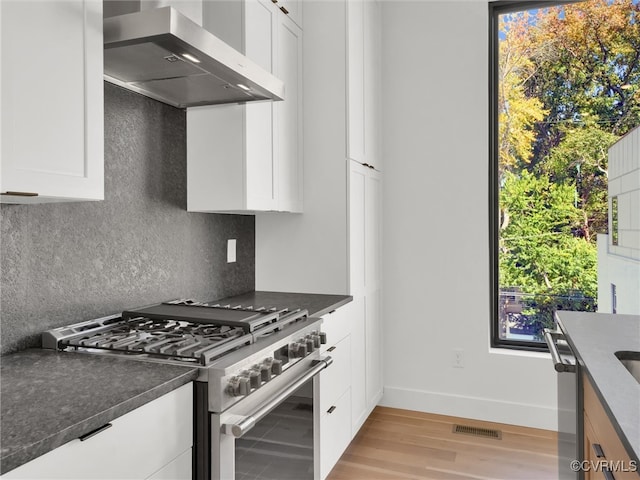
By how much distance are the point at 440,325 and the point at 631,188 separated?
1.40 metres

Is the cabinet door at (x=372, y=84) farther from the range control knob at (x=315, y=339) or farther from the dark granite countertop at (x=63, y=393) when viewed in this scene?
the dark granite countertop at (x=63, y=393)

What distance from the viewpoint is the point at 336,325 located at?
2291 mm

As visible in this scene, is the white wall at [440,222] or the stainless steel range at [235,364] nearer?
the stainless steel range at [235,364]

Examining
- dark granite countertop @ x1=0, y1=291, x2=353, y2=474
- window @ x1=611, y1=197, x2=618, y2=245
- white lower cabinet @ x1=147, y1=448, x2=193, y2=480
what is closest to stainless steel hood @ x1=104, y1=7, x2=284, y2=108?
dark granite countertop @ x1=0, y1=291, x2=353, y2=474

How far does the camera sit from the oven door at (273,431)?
1.28m

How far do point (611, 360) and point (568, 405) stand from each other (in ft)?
1.49

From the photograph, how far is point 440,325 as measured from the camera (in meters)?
3.16

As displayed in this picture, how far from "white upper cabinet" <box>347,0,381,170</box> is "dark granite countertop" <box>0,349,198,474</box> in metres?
1.69

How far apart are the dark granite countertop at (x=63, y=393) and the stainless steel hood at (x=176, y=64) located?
93cm

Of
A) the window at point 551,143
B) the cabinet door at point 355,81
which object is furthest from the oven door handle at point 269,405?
the window at point 551,143

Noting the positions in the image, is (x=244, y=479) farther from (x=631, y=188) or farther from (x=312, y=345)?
(x=631, y=188)

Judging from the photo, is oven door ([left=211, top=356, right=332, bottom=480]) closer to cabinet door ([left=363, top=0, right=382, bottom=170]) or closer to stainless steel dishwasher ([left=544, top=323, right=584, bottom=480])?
stainless steel dishwasher ([left=544, top=323, right=584, bottom=480])

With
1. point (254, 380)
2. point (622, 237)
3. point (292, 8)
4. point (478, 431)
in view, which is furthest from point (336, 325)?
point (622, 237)

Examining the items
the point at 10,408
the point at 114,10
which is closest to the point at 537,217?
the point at 114,10
